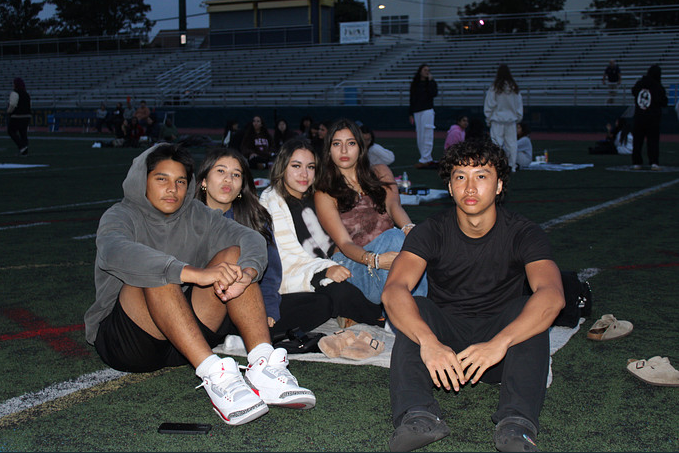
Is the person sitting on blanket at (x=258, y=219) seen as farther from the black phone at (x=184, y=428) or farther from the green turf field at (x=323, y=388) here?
the black phone at (x=184, y=428)

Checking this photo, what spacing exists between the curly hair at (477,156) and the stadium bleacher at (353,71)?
79.0 ft

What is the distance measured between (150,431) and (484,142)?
1.95 m

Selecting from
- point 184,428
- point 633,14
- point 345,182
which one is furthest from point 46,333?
point 633,14

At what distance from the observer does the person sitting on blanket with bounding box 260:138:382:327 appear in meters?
4.50

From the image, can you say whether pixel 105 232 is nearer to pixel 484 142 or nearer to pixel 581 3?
pixel 484 142

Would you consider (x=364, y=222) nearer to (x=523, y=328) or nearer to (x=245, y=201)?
(x=245, y=201)

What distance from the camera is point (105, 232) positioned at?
349 cm

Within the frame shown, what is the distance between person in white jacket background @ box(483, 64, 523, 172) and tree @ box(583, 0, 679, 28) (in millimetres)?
19398

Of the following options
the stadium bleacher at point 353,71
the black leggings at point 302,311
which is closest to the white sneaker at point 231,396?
the black leggings at point 302,311

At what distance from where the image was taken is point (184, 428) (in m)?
3.01

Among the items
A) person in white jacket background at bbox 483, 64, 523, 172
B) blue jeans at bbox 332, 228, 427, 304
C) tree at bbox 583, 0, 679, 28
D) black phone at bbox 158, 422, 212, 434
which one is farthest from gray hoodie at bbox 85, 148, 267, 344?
tree at bbox 583, 0, 679, 28

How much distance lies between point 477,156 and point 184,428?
173cm

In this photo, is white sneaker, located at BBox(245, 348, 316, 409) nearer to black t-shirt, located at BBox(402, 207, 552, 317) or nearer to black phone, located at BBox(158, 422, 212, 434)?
black phone, located at BBox(158, 422, 212, 434)

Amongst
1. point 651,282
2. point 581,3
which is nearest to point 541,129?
point 651,282
